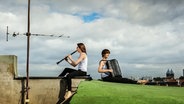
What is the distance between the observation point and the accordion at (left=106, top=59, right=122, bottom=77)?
13956 mm

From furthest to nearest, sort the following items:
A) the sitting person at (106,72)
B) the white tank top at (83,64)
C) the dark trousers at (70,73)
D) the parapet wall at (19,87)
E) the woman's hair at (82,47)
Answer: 1. the parapet wall at (19,87)
2. the dark trousers at (70,73)
3. the white tank top at (83,64)
4. the sitting person at (106,72)
5. the woman's hair at (82,47)

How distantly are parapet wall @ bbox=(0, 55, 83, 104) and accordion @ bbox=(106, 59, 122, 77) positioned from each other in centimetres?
208

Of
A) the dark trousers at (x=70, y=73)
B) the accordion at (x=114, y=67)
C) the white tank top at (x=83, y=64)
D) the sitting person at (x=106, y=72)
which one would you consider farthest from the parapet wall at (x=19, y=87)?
the accordion at (x=114, y=67)

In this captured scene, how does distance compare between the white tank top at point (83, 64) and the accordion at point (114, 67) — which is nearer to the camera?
the white tank top at point (83, 64)

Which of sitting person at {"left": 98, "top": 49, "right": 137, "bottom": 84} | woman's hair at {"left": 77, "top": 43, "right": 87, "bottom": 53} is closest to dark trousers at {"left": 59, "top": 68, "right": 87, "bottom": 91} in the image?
sitting person at {"left": 98, "top": 49, "right": 137, "bottom": 84}

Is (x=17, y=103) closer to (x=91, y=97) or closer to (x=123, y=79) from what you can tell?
(x=123, y=79)

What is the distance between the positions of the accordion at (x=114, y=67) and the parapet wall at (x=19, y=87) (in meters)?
2.08

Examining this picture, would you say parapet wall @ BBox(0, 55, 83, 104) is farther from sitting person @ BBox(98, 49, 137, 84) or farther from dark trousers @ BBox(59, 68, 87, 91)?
sitting person @ BBox(98, 49, 137, 84)

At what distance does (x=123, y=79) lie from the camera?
537 inches

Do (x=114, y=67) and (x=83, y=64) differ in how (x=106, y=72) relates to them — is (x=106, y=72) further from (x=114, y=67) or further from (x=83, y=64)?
(x=83, y=64)

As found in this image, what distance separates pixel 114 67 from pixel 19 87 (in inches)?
140

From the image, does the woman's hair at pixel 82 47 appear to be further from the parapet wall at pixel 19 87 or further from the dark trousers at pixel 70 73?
the parapet wall at pixel 19 87

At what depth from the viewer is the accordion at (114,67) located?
13956 millimetres

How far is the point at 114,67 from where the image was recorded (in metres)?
14.3
